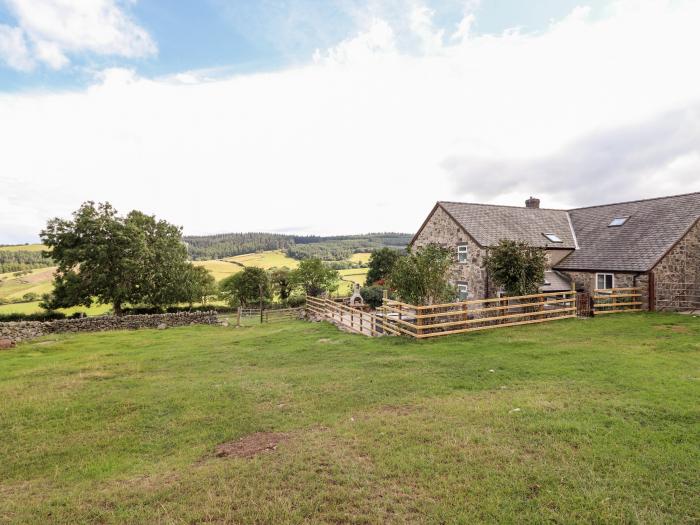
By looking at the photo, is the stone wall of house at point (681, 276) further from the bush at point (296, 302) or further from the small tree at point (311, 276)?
the bush at point (296, 302)

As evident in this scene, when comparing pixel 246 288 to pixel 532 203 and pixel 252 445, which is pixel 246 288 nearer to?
pixel 532 203

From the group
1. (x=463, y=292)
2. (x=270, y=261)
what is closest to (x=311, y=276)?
(x=463, y=292)

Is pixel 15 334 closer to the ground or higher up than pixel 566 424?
closer to the ground

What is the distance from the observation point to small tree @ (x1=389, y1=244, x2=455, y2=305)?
20.3 m

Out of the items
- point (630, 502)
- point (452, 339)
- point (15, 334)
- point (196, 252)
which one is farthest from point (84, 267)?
point (196, 252)

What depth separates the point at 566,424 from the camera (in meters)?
6.79

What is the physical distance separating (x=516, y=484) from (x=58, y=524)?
6.10 metres

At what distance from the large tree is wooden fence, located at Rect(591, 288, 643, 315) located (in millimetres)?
34043

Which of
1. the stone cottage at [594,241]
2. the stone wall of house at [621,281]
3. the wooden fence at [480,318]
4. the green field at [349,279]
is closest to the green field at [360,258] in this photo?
the green field at [349,279]

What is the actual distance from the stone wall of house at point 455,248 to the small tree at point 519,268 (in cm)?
361

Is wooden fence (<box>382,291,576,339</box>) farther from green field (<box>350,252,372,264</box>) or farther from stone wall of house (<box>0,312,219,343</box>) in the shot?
green field (<box>350,252,372,264</box>)

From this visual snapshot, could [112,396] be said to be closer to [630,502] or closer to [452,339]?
Result: [630,502]

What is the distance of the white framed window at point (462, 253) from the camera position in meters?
25.9

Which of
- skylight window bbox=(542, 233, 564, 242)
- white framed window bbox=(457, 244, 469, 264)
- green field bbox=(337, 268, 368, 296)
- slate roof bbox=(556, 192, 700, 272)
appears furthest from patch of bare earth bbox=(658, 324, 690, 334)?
green field bbox=(337, 268, 368, 296)
